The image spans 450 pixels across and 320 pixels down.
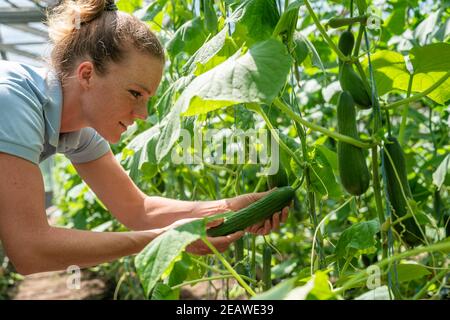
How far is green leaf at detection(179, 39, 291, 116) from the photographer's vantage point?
42.8 inches

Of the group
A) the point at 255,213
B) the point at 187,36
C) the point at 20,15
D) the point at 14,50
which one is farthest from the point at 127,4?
the point at 14,50

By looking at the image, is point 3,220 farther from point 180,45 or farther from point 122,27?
point 180,45

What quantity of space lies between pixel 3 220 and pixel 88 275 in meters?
4.21

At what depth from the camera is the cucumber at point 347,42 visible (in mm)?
1507

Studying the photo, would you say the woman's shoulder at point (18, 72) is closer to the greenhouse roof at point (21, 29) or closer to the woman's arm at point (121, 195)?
the woman's arm at point (121, 195)

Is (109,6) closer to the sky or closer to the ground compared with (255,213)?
closer to the sky

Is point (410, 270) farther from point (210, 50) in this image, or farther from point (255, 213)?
point (210, 50)

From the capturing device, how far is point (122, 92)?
1642mm

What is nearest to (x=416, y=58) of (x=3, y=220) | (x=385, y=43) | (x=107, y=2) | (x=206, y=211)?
(x=206, y=211)

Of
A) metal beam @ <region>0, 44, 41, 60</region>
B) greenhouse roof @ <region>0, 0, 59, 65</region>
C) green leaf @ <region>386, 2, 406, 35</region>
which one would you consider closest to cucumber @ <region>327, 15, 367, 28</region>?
green leaf @ <region>386, 2, 406, 35</region>

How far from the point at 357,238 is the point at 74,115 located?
2.80ft

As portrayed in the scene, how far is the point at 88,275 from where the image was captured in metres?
5.55

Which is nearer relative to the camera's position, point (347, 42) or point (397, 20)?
point (347, 42)
